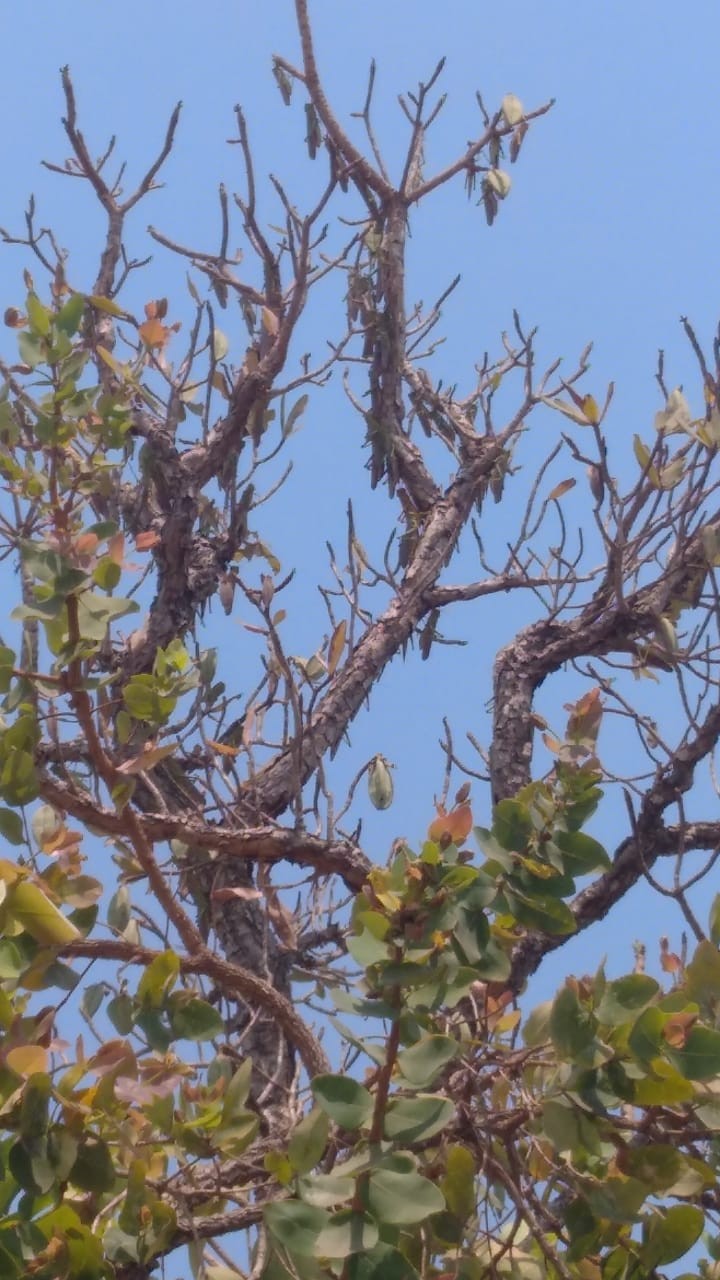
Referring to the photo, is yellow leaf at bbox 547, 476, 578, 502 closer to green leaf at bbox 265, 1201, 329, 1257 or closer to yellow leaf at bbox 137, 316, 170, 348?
yellow leaf at bbox 137, 316, 170, 348

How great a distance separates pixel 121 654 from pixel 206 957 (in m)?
1.42

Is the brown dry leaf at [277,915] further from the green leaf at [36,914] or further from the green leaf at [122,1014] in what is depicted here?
the green leaf at [36,914]

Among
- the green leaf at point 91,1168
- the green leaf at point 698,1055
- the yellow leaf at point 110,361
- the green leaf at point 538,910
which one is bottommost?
the green leaf at point 698,1055

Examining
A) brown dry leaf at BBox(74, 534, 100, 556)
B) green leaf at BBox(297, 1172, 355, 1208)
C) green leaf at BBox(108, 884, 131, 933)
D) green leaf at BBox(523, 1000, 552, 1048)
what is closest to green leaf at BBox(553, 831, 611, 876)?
green leaf at BBox(523, 1000, 552, 1048)

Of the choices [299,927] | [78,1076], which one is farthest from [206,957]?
[299,927]

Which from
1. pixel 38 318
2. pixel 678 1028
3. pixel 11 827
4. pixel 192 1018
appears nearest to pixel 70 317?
pixel 38 318

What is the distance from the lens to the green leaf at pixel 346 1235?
1.09 m

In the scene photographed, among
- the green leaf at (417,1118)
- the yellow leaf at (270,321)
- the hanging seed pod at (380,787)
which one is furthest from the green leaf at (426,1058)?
the yellow leaf at (270,321)

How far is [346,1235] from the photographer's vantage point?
43.6 inches

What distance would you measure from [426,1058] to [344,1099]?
84mm

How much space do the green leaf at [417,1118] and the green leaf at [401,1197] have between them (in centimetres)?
4

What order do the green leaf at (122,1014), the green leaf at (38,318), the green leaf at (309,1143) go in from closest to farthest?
the green leaf at (309,1143) < the green leaf at (122,1014) < the green leaf at (38,318)

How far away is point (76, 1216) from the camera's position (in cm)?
129

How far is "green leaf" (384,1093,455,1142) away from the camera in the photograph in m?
1.17
